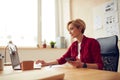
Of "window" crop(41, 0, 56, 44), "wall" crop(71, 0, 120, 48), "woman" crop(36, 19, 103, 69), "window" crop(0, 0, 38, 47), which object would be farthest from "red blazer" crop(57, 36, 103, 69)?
"window" crop(41, 0, 56, 44)

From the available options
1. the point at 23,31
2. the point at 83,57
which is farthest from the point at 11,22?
the point at 83,57

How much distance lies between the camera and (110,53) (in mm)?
1871

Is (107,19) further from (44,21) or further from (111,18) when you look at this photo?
(44,21)

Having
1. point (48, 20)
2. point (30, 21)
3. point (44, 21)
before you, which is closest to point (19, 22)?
point (30, 21)

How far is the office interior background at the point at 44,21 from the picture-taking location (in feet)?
11.7

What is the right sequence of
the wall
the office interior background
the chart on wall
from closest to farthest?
1. the chart on wall
2. the office interior background
3. the wall

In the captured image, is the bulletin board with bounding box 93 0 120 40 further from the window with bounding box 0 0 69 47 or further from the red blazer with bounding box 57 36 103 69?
the red blazer with bounding box 57 36 103 69

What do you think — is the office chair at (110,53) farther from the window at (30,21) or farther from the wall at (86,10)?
the window at (30,21)

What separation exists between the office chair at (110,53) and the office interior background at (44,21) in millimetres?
1290

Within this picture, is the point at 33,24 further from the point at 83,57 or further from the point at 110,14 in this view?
the point at 83,57

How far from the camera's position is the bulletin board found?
3.19 metres

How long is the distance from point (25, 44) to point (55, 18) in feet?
3.65

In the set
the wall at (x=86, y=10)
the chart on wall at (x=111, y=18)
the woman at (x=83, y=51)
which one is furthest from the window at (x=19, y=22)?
the woman at (x=83, y=51)

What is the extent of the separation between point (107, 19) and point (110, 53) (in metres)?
1.64
